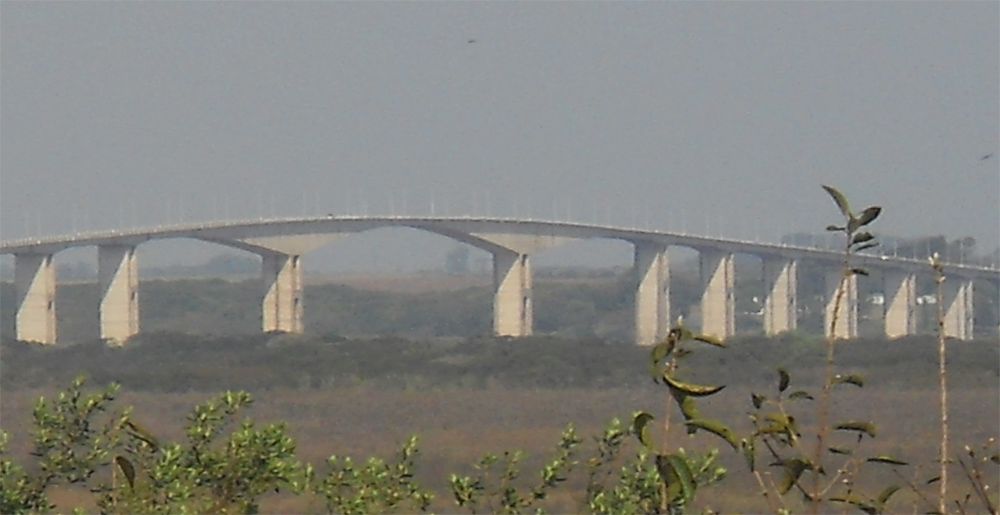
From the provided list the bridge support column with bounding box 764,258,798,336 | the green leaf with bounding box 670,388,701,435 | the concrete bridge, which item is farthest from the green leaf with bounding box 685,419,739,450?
the bridge support column with bounding box 764,258,798,336

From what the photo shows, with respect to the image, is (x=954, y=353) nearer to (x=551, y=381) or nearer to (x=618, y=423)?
(x=551, y=381)

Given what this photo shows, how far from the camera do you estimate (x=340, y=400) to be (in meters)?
28.1

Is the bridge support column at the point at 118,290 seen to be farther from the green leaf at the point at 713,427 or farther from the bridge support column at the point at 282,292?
the green leaf at the point at 713,427

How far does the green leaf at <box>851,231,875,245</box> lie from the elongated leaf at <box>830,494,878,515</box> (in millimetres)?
530

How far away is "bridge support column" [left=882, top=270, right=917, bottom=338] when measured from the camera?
1962 inches

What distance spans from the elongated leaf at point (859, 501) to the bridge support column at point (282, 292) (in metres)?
37.0

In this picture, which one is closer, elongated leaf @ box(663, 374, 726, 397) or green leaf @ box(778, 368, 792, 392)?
elongated leaf @ box(663, 374, 726, 397)

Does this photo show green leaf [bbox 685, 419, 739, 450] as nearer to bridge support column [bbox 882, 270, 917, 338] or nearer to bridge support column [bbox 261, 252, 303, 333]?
bridge support column [bbox 261, 252, 303, 333]

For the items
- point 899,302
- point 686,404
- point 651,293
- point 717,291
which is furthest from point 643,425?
point 899,302

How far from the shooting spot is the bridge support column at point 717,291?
48.1 m

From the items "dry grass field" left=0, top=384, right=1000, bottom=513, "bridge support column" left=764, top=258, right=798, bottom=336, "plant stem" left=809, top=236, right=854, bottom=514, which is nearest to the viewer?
"plant stem" left=809, top=236, right=854, bottom=514

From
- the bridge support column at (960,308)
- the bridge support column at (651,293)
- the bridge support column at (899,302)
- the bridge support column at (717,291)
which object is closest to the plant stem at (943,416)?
the bridge support column at (651,293)

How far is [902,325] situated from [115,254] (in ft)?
81.9

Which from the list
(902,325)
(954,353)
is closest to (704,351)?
(954,353)
